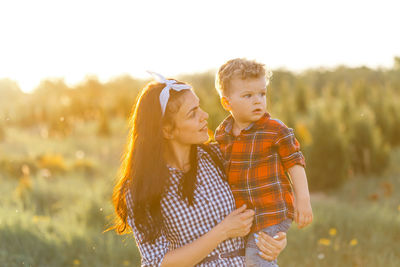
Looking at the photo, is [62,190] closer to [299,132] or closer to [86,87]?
[299,132]

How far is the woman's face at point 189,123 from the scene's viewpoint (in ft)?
7.57

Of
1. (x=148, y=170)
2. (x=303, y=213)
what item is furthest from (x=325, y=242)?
(x=148, y=170)

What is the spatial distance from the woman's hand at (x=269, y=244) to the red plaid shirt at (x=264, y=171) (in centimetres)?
9

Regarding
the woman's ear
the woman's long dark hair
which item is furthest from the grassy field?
the woman's ear

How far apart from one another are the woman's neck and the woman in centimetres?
1

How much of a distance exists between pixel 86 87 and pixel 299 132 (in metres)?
21.0

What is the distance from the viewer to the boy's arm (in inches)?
90.7

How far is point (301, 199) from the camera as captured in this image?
7.59 ft

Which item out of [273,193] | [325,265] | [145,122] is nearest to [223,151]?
[273,193]

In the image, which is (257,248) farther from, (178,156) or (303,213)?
(178,156)

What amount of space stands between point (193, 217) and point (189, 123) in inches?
19.8

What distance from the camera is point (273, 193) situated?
7.91ft

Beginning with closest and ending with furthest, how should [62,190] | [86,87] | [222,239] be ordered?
[222,239] < [62,190] < [86,87]

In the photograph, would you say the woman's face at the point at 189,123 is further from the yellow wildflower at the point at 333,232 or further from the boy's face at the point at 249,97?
the yellow wildflower at the point at 333,232
